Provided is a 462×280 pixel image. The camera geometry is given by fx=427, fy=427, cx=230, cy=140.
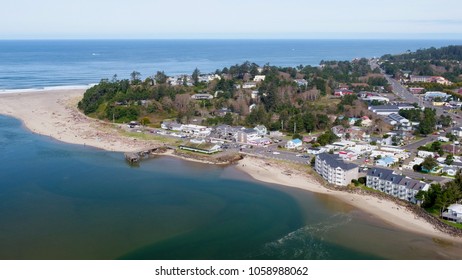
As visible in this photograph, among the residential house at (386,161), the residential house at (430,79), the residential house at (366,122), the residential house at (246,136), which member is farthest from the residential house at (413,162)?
the residential house at (430,79)

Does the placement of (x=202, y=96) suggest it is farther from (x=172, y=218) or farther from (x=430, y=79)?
(x=430, y=79)

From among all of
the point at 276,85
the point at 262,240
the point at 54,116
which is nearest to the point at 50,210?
the point at 262,240

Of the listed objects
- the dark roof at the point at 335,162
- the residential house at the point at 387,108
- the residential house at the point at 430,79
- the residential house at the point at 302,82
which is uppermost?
the residential house at the point at 302,82

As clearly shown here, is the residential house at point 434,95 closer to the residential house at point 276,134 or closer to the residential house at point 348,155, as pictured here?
the residential house at point 276,134

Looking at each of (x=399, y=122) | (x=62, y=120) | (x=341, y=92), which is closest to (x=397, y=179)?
(x=399, y=122)

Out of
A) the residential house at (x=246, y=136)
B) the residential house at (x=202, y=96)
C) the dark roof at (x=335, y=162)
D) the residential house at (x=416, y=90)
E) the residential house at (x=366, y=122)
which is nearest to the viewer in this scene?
the dark roof at (x=335, y=162)

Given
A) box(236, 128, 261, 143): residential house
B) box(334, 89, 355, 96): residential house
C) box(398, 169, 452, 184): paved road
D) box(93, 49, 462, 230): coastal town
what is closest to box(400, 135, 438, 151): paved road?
box(93, 49, 462, 230): coastal town

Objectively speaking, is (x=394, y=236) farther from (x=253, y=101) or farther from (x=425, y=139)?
(x=253, y=101)

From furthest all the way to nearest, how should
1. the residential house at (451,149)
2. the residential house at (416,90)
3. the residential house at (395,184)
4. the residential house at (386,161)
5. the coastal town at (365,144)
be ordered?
the residential house at (416,90) < the residential house at (451,149) < the residential house at (386,161) < the coastal town at (365,144) < the residential house at (395,184)

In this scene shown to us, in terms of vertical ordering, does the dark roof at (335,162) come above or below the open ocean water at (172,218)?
above
